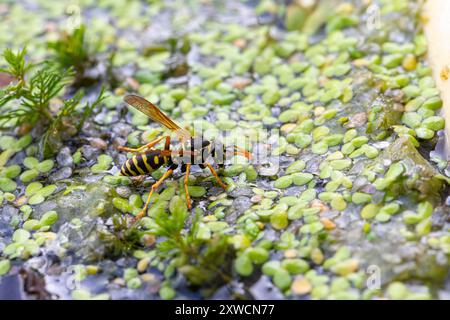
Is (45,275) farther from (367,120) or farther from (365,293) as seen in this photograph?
(367,120)

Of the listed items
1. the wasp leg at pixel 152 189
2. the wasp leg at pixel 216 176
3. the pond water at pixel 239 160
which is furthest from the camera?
the wasp leg at pixel 216 176

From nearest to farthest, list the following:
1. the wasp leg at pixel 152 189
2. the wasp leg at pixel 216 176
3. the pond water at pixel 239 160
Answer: the pond water at pixel 239 160 → the wasp leg at pixel 152 189 → the wasp leg at pixel 216 176

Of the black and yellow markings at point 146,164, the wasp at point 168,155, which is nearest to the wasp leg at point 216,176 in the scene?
the wasp at point 168,155

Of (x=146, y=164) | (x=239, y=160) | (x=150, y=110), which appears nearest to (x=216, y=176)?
(x=239, y=160)

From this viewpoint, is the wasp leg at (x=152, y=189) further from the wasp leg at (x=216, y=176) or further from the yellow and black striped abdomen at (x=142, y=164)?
the wasp leg at (x=216, y=176)

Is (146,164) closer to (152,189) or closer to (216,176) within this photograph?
(152,189)

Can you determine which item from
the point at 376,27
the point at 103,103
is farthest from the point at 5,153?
the point at 376,27
